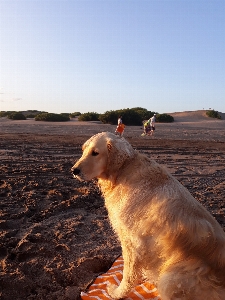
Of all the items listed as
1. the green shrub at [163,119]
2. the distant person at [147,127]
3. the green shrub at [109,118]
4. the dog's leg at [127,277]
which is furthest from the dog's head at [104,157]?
the green shrub at [163,119]

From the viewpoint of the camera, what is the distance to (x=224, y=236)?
333 cm

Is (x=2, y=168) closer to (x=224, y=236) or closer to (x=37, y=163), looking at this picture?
(x=37, y=163)

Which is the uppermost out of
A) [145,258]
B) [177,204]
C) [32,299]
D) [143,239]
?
[177,204]

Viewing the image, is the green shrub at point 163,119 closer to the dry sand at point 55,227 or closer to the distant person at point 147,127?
the distant person at point 147,127

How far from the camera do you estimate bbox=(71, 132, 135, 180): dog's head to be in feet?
11.9

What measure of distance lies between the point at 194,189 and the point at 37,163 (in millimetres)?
5279

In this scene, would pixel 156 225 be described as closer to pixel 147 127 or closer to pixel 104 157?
pixel 104 157

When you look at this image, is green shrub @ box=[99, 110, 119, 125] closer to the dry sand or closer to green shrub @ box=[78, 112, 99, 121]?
green shrub @ box=[78, 112, 99, 121]

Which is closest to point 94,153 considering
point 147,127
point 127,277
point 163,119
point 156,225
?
point 156,225

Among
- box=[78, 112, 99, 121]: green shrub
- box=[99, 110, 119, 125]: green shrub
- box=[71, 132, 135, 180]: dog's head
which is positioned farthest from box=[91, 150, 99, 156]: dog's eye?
box=[78, 112, 99, 121]: green shrub

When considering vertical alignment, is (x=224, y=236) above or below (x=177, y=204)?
below

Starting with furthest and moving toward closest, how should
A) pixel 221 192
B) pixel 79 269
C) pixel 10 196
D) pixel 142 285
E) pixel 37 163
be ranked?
pixel 37 163 < pixel 221 192 < pixel 10 196 < pixel 79 269 < pixel 142 285

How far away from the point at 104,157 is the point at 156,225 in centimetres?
91

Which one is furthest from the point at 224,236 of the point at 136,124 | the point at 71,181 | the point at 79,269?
the point at 136,124
